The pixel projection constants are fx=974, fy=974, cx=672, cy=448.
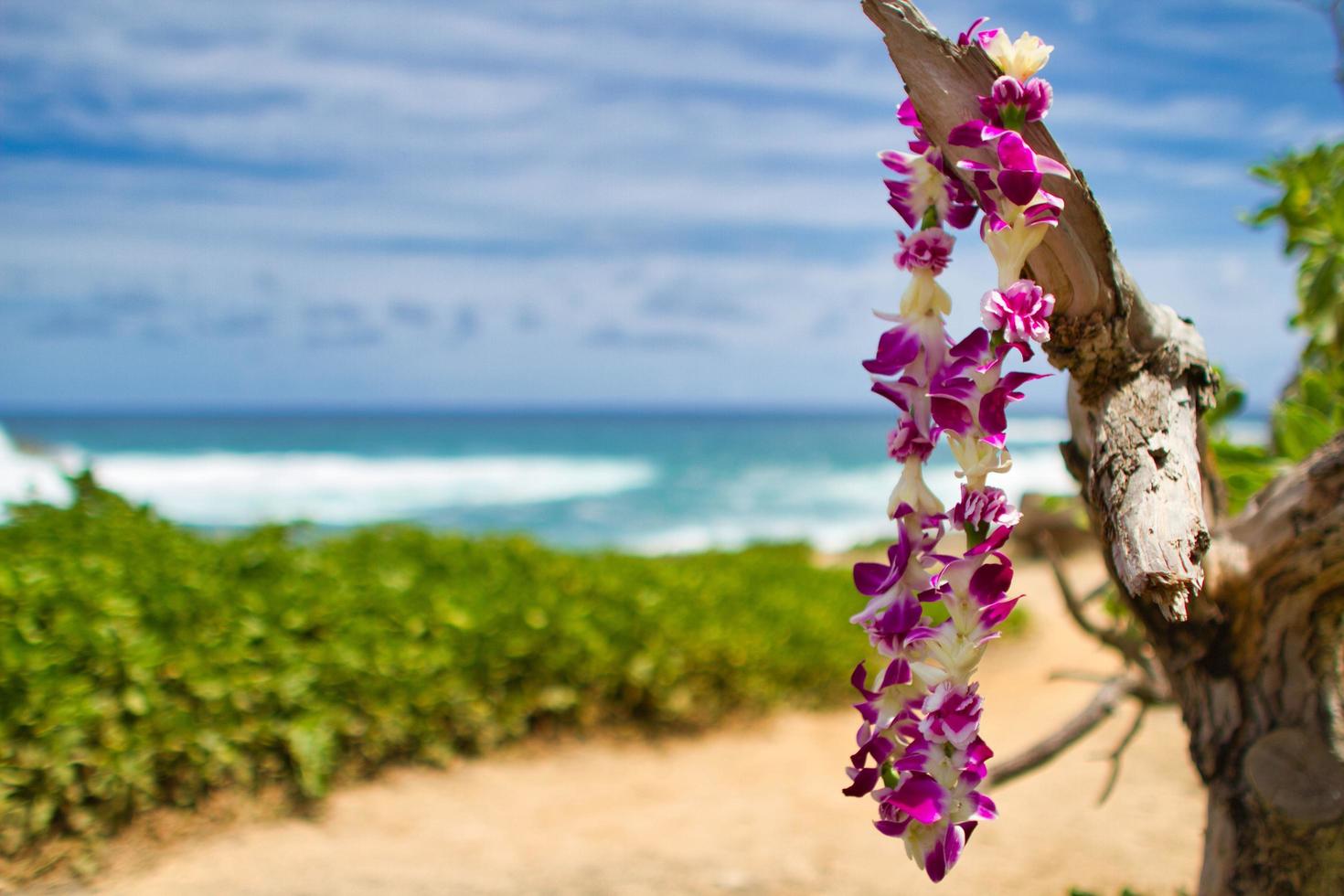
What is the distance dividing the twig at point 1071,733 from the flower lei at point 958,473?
4.64 ft

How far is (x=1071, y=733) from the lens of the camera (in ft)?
9.23

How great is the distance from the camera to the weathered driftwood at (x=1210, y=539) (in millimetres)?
1458

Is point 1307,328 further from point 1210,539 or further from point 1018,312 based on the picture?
point 1018,312

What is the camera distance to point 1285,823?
206 cm

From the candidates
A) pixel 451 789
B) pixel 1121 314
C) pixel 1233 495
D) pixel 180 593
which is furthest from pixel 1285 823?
pixel 180 593

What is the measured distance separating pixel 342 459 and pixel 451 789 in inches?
1353

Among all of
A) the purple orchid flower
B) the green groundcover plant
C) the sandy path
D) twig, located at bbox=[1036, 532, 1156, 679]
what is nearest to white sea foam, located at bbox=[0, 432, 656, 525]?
the green groundcover plant

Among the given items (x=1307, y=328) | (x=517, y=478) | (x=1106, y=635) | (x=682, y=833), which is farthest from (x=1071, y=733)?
(x=517, y=478)

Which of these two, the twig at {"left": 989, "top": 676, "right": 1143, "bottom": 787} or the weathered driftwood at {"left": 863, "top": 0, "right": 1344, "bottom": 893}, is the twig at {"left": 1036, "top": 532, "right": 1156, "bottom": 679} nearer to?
the twig at {"left": 989, "top": 676, "right": 1143, "bottom": 787}

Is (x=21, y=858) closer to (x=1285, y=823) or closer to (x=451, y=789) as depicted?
(x=451, y=789)

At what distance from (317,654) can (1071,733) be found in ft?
9.03

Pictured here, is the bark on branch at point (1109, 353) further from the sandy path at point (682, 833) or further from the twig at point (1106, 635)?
the sandy path at point (682, 833)

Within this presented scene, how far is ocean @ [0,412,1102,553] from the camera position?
20391 mm

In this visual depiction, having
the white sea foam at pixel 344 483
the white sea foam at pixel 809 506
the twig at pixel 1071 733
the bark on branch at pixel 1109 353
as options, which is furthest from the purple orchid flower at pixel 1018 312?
the white sea foam at pixel 344 483
